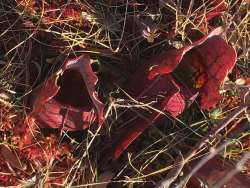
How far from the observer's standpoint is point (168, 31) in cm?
143

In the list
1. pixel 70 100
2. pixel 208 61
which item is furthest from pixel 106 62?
pixel 208 61

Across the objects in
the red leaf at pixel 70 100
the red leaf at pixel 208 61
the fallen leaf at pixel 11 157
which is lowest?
the fallen leaf at pixel 11 157

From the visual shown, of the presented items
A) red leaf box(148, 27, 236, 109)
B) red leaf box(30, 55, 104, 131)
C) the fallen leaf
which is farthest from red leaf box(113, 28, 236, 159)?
the fallen leaf

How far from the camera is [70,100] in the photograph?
127cm

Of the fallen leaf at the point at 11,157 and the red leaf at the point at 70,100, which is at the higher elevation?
the red leaf at the point at 70,100

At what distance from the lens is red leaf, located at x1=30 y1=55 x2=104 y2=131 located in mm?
1200

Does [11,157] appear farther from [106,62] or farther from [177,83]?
[177,83]

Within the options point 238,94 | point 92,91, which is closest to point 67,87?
point 92,91

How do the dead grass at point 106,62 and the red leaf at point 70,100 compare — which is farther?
the dead grass at point 106,62

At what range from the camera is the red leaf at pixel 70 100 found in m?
1.20

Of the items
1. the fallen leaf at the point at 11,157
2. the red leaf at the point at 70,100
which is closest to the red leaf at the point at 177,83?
the red leaf at the point at 70,100

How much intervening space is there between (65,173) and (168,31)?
20.7 inches

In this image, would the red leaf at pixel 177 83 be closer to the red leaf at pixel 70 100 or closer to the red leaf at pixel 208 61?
the red leaf at pixel 208 61

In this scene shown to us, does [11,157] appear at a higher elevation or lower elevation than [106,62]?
lower
